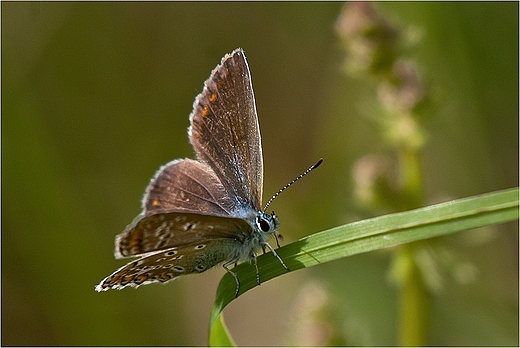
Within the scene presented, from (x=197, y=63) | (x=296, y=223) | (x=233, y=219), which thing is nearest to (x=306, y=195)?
(x=296, y=223)

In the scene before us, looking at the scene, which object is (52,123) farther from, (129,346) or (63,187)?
(129,346)

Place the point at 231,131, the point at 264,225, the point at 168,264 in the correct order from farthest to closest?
the point at 231,131 < the point at 264,225 < the point at 168,264

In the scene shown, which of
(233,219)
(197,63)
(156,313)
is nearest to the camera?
(233,219)

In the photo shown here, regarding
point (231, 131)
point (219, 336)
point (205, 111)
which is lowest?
point (219, 336)

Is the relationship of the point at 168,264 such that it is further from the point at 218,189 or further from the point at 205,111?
the point at 205,111

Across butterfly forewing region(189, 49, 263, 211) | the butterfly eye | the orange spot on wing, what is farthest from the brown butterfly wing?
the orange spot on wing

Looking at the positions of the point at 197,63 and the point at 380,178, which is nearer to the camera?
the point at 380,178

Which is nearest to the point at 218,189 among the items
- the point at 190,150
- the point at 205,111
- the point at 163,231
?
the point at 205,111
